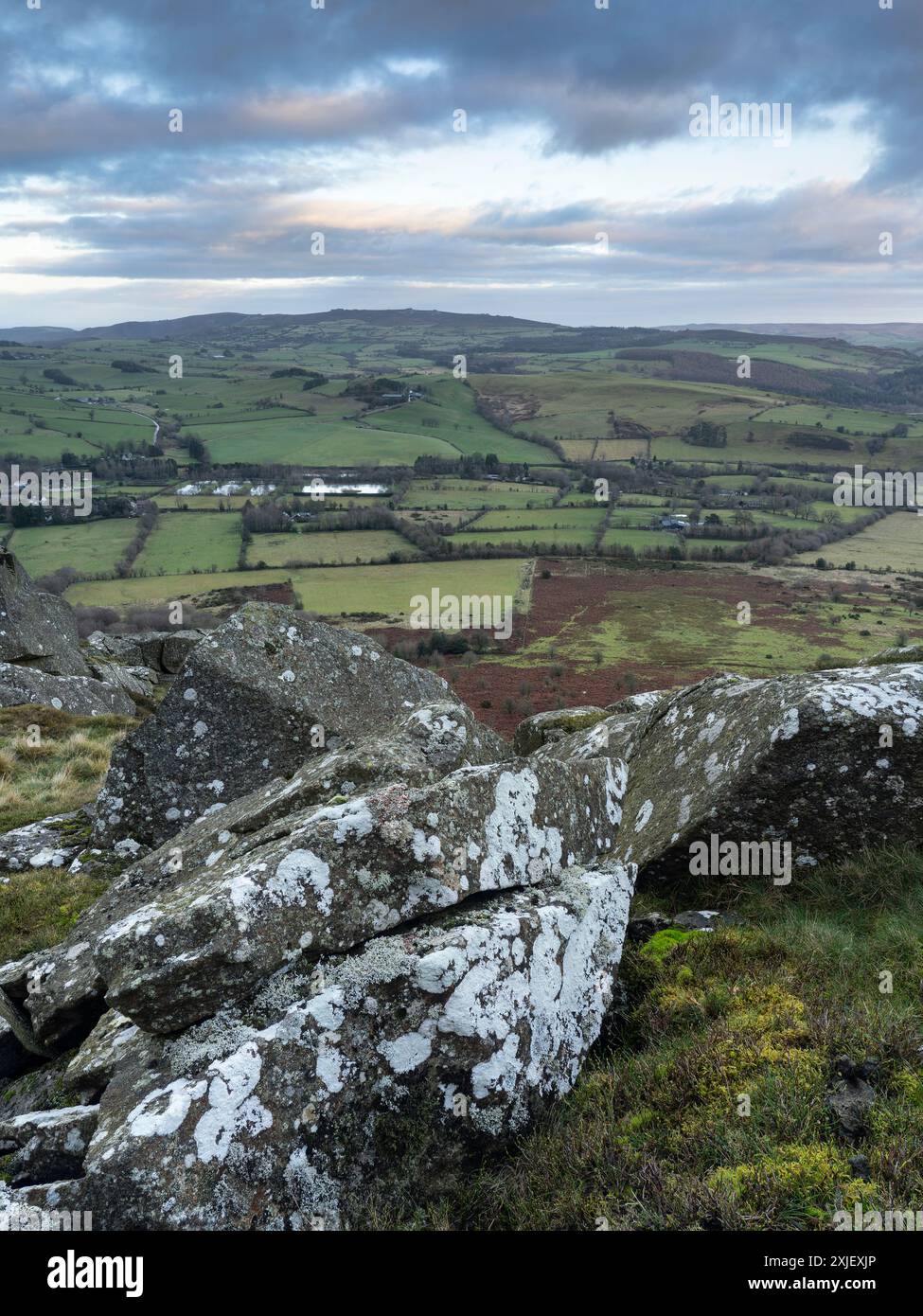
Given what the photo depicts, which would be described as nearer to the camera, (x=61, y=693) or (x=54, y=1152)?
(x=54, y=1152)

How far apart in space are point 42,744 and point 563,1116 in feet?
55.1

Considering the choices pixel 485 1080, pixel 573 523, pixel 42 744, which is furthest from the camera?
pixel 573 523

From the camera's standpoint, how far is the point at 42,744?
1856 centimetres

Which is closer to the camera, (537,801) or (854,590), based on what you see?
(537,801)

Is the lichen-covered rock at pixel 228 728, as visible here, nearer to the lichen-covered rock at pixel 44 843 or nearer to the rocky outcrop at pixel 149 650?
the lichen-covered rock at pixel 44 843

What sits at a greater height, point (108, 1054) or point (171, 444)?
point (171, 444)

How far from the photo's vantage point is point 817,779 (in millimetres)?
8273

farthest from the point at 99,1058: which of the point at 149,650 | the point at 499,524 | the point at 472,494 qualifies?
the point at 472,494

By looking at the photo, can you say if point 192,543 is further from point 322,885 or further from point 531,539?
point 322,885

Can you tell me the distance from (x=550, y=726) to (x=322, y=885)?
424 inches

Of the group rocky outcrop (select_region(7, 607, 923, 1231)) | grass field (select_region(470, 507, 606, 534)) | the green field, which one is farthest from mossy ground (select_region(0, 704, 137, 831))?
grass field (select_region(470, 507, 606, 534))

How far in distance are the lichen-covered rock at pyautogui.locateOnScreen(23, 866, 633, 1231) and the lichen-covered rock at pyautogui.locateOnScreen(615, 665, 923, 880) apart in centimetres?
318
